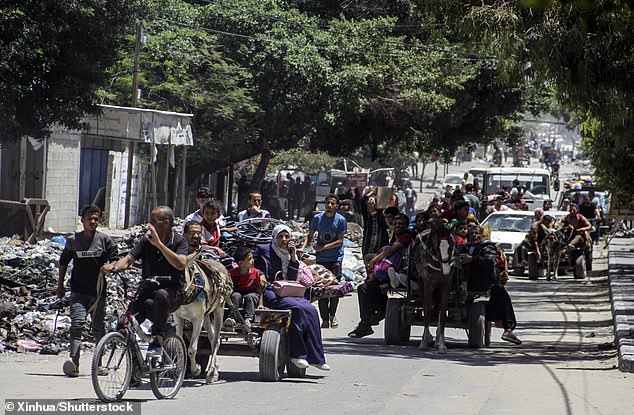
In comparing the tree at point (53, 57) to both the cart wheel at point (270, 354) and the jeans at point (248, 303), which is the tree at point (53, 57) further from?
the cart wheel at point (270, 354)

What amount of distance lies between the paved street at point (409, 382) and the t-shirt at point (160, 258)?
40.1 inches

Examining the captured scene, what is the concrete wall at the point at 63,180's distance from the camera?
104 feet

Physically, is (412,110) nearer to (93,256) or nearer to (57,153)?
(57,153)

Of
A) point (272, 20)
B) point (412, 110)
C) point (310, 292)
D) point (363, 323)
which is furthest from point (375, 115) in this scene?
point (310, 292)

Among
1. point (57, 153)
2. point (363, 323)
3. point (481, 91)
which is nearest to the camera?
point (363, 323)

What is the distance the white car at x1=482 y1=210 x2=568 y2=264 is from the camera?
89.8ft

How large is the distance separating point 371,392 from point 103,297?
9.07 ft

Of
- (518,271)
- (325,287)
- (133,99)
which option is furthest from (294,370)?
(133,99)

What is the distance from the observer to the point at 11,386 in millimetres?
10000

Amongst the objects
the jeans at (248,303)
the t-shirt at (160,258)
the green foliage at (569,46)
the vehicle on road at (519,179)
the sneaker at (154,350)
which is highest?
the green foliage at (569,46)

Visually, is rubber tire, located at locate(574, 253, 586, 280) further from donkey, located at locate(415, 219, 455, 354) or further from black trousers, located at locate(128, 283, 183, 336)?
black trousers, located at locate(128, 283, 183, 336)

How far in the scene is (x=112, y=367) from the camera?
8852 mm

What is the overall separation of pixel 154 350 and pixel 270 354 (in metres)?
1.52

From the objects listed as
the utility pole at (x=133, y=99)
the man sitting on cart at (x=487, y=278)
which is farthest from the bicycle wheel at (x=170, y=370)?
the utility pole at (x=133, y=99)
